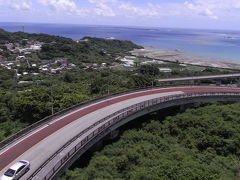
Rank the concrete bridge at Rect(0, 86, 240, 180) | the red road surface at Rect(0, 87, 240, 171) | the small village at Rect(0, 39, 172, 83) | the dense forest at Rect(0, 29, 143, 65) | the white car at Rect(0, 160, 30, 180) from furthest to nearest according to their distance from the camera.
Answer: the dense forest at Rect(0, 29, 143, 65) → the small village at Rect(0, 39, 172, 83) → the red road surface at Rect(0, 87, 240, 171) → the concrete bridge at Rect(0, 86, 240, 180) → the white car at Rect(0, 160, 30, 180)

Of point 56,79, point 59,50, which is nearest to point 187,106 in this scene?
point 56,79

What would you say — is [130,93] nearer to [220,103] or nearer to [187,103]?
[187,103]

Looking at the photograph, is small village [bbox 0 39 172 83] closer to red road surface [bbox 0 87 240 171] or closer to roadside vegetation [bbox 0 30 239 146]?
roadside vegetation [bbox 0 30 239 146]

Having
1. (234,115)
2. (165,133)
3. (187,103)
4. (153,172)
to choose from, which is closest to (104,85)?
(187,103)

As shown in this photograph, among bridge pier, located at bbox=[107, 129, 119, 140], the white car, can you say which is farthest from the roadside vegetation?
the white car

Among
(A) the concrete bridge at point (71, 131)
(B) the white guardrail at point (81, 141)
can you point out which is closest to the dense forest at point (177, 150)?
(B) the white guardrail at point (81, 141)

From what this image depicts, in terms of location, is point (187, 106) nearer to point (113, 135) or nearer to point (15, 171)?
point (113, 135)
